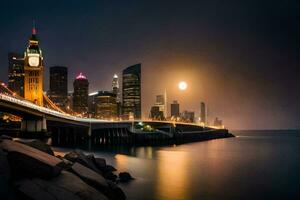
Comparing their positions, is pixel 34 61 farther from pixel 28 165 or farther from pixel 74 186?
pixel 74 186

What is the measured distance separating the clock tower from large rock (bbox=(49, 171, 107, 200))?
160 meters

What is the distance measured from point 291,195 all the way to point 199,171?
752 inches

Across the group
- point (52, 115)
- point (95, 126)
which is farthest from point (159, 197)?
point (95, 126)

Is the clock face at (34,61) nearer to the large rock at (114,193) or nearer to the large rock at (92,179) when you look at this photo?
the large rock at (114,193)

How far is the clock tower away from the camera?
173250mm

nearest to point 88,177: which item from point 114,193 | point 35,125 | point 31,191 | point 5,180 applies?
point 114,193

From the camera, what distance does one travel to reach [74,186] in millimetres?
18984

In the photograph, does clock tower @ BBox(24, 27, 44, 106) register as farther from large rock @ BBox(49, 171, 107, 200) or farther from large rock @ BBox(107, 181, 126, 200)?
large rock @ BBox(49, 171, 107, 200)

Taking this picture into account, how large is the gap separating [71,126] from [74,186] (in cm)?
10267

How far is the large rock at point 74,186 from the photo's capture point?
18547mm

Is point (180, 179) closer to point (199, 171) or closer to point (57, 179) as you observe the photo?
point (199, 171)

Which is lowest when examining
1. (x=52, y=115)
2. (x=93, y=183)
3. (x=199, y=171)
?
(x=199, y=171)

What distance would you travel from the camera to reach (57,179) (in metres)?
19.2

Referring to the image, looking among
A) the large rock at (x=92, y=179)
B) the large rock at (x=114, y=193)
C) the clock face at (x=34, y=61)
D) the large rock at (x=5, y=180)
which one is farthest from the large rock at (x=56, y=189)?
the clock face at (x=34, y=61)
